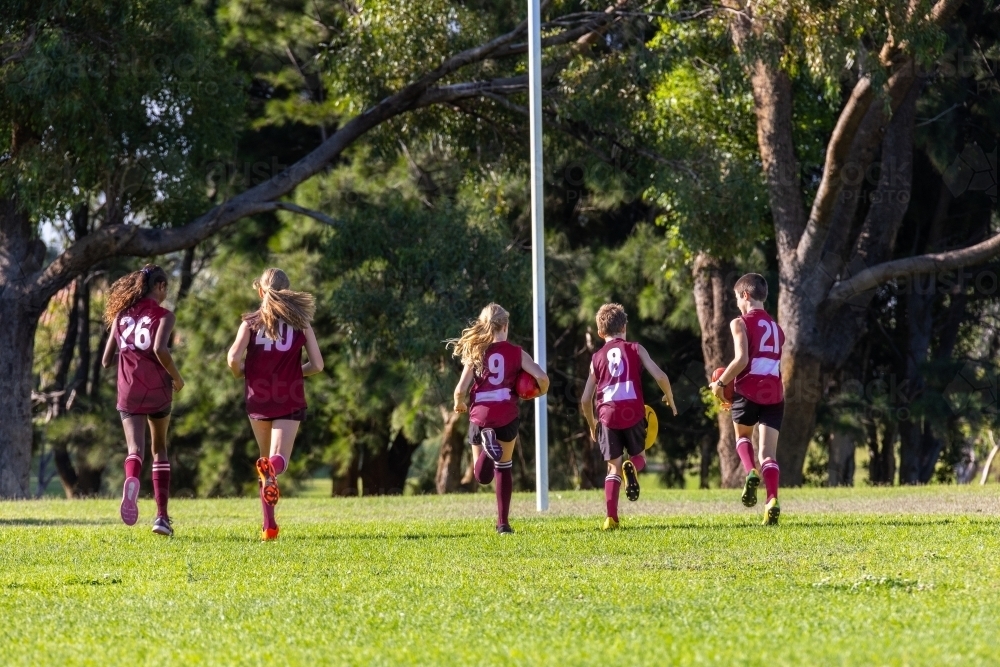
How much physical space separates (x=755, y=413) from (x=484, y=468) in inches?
81.7

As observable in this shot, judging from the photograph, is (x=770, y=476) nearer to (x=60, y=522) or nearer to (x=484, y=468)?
(x=484, y=468)

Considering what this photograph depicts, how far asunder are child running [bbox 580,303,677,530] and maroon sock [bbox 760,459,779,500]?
86cm

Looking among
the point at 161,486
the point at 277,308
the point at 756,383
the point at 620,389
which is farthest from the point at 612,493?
the point at 161,486

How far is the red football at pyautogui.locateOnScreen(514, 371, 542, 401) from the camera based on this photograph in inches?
387

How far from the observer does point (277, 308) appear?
9.53 metres

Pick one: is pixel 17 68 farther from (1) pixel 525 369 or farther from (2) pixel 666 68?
(1) pixel 525 369

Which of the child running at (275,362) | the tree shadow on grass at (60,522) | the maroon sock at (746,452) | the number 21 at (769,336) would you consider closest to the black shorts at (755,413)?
the maroon sock at (746,452)

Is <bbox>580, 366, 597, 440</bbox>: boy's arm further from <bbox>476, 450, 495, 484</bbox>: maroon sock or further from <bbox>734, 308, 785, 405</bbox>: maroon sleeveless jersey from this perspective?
<bbox>734, 308, 785, 405</bbox>: maroon sleeveless jersey

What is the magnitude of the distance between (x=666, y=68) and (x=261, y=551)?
43.2 ft

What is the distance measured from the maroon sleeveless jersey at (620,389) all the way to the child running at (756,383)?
1.99 ft

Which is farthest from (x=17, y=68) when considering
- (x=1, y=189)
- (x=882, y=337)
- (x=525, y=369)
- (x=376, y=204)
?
(x=882, y=337)

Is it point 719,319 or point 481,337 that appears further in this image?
point 719,319

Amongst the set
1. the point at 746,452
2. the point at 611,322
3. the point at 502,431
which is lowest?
the point at 746,452

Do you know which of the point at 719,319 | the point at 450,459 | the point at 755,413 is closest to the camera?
the point at 755,413
